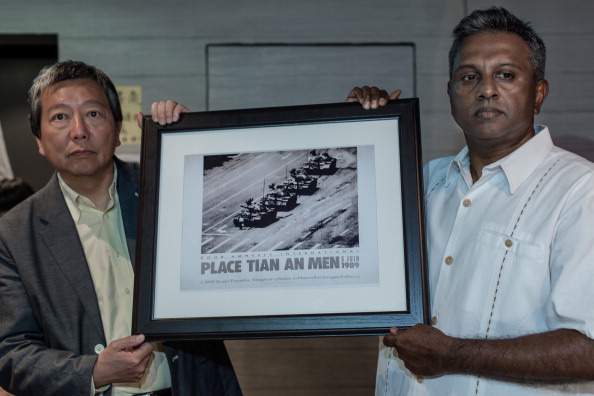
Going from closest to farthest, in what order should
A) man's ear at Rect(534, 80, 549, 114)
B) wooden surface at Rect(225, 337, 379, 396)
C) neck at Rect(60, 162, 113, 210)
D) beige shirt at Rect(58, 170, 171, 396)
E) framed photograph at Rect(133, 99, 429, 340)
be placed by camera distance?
framed photograph at Rect(133, 99, 429, 340), man's ear at Rect(534, 80, 549, 114), beige shirt at Rect(58, 170, 171, 396), neck at Rect(60, 162, 113, 210), wooden surface at Rect(225, 337, 379, 396)

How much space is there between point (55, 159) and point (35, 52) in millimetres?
1643

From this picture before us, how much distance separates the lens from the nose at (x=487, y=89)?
1.50 m

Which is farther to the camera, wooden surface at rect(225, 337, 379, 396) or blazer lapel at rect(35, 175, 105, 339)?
wooden surface at rect(225, 337, 379, 396)

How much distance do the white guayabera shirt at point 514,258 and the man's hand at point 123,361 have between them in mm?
581

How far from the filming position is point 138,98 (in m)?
2.98

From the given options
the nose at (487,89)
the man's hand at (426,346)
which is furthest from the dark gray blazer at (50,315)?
the nose at (487,89)

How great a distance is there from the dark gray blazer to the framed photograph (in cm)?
19

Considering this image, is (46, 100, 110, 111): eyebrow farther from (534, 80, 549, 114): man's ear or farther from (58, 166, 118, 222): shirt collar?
(534, 80, 549, 114): man's ear

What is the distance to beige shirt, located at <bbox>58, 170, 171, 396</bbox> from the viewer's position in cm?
167

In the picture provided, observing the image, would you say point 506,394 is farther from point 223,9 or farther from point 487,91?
point 223,9

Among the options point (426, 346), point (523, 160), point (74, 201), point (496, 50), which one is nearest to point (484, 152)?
point (523, 160)

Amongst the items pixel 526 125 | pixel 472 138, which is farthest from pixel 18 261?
pixel 526 125

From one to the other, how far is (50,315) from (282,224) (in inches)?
24.1

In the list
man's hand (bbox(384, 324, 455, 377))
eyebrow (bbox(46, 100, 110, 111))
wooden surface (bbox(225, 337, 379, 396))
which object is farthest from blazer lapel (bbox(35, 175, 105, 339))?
wooden surface (bbox(225, 337, 379, 396))
